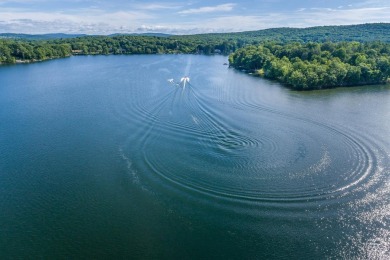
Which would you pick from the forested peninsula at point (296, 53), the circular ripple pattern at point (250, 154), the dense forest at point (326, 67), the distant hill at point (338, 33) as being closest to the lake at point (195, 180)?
the circular ripple pattern at point (250, 154)

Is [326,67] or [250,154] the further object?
[326,67]

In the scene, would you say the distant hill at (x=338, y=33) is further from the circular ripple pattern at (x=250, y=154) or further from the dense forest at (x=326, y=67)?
the circular ripple pattern at (x=250, y=154)

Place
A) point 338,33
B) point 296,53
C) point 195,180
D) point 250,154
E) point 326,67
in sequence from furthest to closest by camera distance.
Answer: point 338,33
point 296,53
point 326,67
point 250,154
point 195,180

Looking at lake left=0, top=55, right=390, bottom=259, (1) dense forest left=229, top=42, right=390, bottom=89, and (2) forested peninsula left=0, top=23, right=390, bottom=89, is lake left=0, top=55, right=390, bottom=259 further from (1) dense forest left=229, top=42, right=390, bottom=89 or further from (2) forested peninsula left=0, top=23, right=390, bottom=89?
(2) forested peninsula left=0, top=23, right=390, bottom=89

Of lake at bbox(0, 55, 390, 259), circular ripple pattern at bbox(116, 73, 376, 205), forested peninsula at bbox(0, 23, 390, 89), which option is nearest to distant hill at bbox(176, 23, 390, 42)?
forested peninsula at bbox(0, 23, 390, 89)

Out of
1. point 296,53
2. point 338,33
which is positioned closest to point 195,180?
point 296,53

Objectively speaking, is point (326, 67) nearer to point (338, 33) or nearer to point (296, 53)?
point (296, 53)
